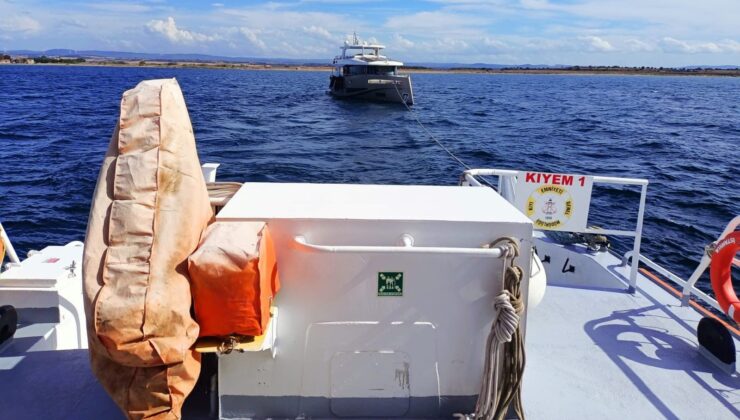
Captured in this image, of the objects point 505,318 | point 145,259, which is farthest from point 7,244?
point 505,318

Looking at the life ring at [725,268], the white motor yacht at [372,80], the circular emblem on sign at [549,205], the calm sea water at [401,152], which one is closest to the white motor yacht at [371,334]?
the life ring at [725,268]

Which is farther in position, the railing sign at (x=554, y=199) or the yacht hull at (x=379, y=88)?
the yacht hull at (x=379, y=88)

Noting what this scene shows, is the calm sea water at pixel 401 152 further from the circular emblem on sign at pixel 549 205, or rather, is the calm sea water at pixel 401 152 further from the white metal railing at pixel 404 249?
the white metal railing at pixel 404 249

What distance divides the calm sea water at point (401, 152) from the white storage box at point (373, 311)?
369 inches

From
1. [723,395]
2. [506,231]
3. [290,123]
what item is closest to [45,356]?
[506,231]

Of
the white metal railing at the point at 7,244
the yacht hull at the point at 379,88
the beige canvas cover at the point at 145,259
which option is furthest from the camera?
the yacht hull at the point at 379,88

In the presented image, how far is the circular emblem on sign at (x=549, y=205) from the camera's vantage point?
4.37 m

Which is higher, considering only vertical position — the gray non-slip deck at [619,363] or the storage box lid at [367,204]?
the storage box lid at [367,204]

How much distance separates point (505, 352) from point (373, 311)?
2.04ft

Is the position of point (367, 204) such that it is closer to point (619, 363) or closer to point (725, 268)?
point (619, 363)

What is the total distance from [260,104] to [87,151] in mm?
25210

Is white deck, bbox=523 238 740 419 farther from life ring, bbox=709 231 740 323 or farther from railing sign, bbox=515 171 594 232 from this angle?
railing sign, bbox=515 171 594 232

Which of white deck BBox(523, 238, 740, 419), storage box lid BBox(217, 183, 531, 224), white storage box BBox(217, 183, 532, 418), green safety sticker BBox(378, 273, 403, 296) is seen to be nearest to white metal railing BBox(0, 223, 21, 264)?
storage box lid BBox(217, 183, 531, 224)

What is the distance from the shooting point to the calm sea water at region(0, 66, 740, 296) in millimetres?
12586
